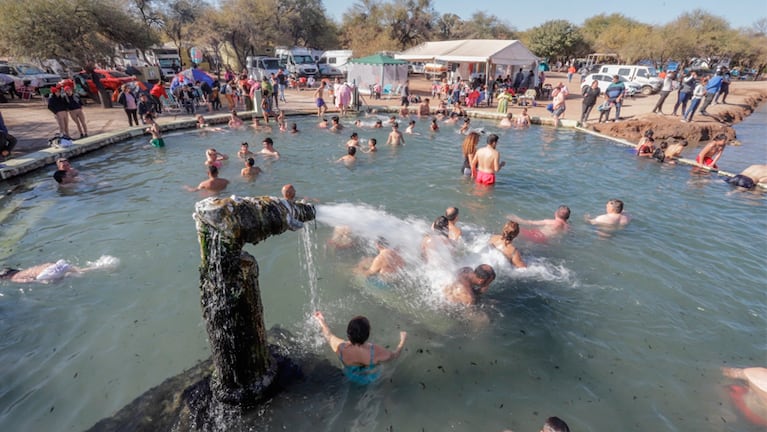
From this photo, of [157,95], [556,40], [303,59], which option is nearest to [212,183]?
[157,95]

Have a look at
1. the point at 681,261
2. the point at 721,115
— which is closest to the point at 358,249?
the point at 681,261

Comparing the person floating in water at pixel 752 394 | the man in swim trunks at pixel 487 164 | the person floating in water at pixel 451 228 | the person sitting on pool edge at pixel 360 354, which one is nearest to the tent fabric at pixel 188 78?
the man in swim trunks at pixel 487 164

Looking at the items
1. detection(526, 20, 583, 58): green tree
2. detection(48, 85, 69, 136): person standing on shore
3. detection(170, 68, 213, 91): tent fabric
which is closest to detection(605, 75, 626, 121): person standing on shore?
detection(170, 68, 213, 91): tent fabric

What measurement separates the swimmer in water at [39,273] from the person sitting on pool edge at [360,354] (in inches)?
177

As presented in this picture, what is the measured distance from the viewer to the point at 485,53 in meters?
22.7

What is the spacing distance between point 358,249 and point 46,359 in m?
4.18

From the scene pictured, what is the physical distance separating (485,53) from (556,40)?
33869 mm

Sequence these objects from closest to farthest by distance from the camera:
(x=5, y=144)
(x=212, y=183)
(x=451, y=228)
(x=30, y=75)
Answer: (x=451, y=228)
(x=212, y=183)
(x=5, y=144)
(x=30, y=75)

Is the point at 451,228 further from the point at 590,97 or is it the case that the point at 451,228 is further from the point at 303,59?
the point at 303,59

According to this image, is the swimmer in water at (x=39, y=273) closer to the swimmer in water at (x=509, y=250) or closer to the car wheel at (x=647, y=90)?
the swimmer in water at (x=509, y=250)

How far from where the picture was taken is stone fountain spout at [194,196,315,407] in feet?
8.45

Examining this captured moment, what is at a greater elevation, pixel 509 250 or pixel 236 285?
pixel 236 285

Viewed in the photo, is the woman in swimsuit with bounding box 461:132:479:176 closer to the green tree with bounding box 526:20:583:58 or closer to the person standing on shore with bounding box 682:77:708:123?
the person standing on shore with bounding box 682:77:708:123

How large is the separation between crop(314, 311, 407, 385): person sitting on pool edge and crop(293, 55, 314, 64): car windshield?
115 feet
